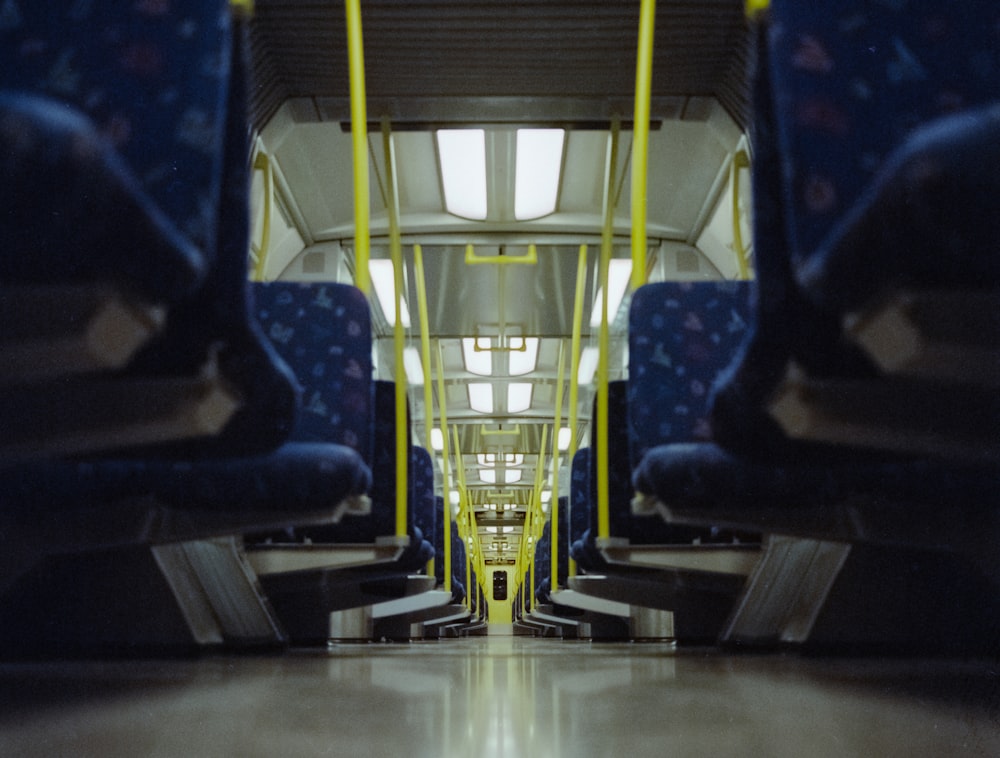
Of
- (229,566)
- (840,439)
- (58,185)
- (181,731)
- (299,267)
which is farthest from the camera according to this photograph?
(299,267)

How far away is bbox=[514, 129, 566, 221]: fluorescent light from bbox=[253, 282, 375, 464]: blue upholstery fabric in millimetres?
2185

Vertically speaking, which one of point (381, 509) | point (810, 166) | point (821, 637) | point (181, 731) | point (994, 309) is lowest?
point (821, 637)

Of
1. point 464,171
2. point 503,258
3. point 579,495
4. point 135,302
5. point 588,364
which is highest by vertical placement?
point 464,171

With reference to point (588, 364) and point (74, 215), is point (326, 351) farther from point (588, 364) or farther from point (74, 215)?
point (588, 364)

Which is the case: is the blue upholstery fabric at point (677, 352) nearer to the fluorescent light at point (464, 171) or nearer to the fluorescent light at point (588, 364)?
the fluorescent light at point (464, 171)

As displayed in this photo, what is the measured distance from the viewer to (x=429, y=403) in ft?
14.3

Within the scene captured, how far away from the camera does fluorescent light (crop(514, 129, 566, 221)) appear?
4.66 meters

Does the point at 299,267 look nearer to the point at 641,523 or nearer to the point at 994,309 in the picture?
the point at 641,523

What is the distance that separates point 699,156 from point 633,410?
2542mm

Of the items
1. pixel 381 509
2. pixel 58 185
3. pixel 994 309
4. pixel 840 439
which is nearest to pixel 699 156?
pixel 381 509

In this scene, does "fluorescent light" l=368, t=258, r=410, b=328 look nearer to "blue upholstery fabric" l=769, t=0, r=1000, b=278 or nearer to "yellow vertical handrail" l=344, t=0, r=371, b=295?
"yellow vertical handrail" l=344, t=0, r=371, b=295

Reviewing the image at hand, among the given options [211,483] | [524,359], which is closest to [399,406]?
[211,483]

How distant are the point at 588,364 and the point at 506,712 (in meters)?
7.32

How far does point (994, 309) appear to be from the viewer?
92 cm
